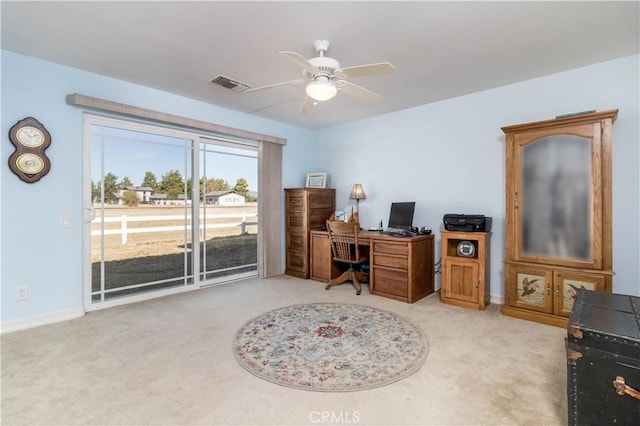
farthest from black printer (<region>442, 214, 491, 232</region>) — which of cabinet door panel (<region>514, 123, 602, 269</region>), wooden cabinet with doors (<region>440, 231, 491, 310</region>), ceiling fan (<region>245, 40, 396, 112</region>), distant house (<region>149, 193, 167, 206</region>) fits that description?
distant house (<region>149, 193, 167, 206</region>)

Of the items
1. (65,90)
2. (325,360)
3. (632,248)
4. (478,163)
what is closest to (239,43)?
(65,90)

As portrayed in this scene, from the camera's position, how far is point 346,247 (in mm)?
4137

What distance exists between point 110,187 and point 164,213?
638 mm

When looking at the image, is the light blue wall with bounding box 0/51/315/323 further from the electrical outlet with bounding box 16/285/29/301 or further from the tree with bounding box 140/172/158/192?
the tree with bounding box 140/172/158/192

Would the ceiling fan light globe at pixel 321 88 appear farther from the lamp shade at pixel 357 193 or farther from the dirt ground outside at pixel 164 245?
the dirt ground outside at pixel 164 245

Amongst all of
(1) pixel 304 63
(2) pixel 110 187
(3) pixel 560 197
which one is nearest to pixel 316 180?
(2) pixel 110 187

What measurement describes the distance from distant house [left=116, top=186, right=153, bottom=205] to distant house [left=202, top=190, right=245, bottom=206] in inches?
26.7

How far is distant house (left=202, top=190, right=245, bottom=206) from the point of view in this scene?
422 centimetres

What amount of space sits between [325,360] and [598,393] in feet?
4.97

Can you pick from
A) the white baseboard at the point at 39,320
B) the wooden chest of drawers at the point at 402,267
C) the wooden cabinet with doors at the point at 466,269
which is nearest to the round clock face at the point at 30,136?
the white baseboard at the point at 39,320

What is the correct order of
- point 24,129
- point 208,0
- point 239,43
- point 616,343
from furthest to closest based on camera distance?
point 24,129
point 239,43
point 208,0
point 616,343

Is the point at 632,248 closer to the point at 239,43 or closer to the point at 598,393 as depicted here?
the point at 598,393

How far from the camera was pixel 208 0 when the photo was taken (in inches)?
78.4

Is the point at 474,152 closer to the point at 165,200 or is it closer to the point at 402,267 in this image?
the point at 402,267
